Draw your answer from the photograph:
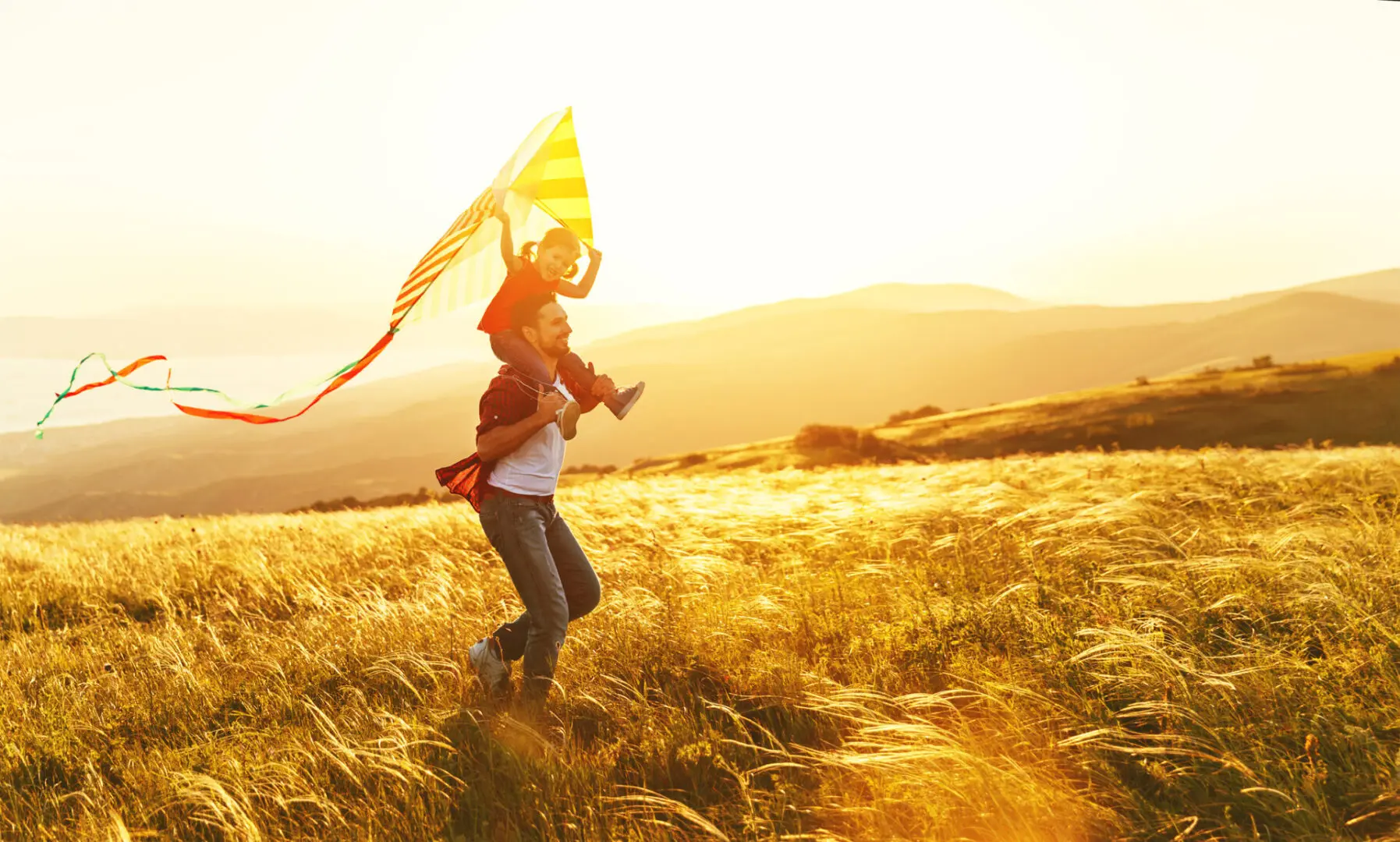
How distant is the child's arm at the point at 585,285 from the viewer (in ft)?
12.6

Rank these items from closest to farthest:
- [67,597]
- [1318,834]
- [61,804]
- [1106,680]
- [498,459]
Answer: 1. [1318,834]
2. [61,804]
3. [1106,680]
4. [498,459]
5. [67,597]

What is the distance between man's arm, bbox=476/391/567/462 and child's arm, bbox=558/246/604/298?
64cm

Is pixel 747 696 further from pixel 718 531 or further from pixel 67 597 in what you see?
pixel 67 597

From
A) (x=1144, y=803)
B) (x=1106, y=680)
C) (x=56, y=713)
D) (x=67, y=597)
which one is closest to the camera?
(x=1144, y=803)

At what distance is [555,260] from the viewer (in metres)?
3.70

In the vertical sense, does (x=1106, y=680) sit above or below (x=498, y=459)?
below

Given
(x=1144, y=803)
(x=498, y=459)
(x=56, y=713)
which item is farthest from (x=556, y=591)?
(x=56, y=713)

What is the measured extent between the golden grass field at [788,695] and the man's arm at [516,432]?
128 centimetres

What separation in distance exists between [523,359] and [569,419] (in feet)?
1.21

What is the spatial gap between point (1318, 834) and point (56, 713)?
5.87m

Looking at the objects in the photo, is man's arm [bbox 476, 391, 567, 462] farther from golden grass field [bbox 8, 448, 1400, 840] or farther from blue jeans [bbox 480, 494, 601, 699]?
golden grass field [bbox 8, 448, 1400, 840]

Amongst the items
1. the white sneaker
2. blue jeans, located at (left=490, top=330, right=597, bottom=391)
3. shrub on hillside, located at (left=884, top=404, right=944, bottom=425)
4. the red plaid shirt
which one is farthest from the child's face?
shrub on hillside, located at (left=884, top=404, right=944, bottom=425)

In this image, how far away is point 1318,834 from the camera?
2.43 m

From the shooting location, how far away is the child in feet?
A: 11.8
